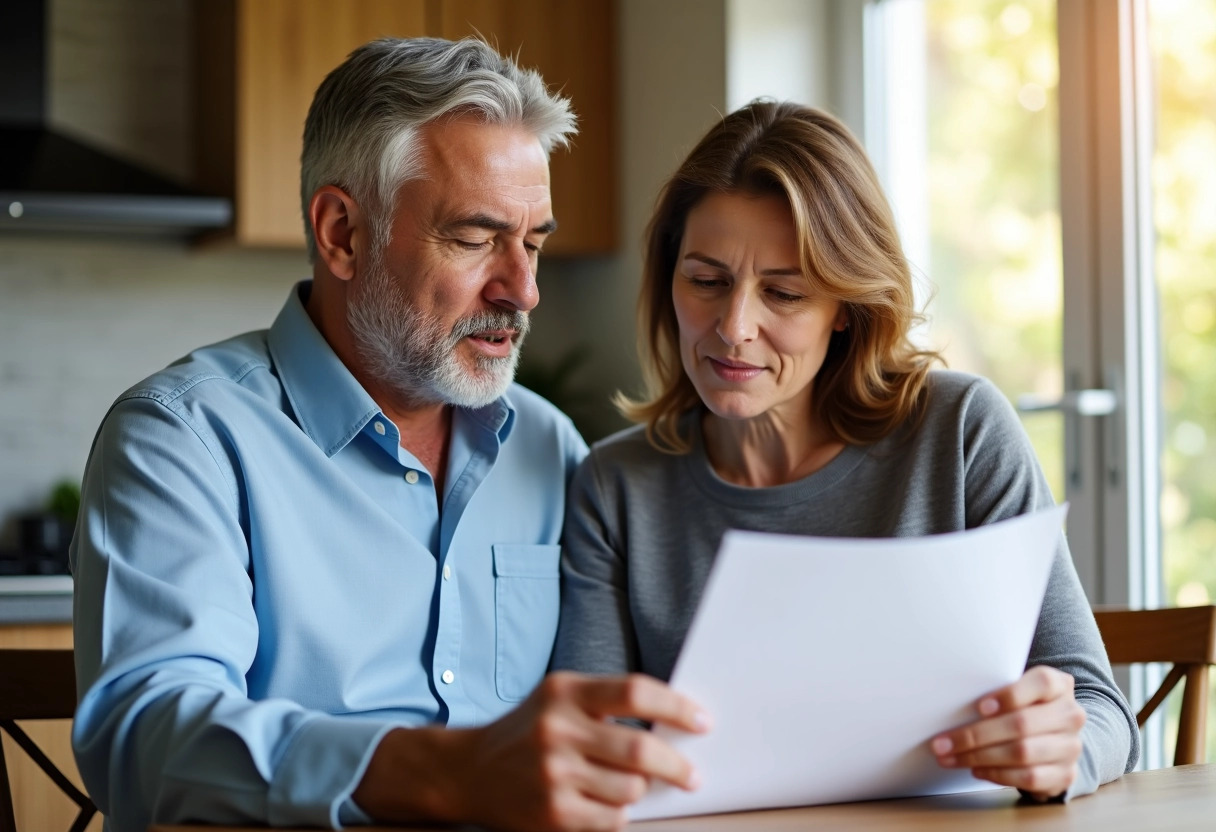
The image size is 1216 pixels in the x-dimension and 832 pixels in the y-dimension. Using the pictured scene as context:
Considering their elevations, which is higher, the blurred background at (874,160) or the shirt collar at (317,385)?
the blurred background at (874,160)

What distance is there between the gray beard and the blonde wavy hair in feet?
0.80

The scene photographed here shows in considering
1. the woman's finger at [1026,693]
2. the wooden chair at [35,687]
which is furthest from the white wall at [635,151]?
the woman's finger at [1026,693]

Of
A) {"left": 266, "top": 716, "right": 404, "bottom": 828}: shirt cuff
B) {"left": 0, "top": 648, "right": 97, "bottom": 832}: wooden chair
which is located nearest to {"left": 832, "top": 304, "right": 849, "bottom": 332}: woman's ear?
{"left": 266, "top": 716, "right": 404, "bottom": 828}: shirt cuff

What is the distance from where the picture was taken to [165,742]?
1.02 meters

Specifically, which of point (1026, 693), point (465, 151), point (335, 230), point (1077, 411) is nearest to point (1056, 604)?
point (1026, 693)

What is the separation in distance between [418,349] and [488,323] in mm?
90

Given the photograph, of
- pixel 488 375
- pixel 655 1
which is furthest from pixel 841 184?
pixel 655 1

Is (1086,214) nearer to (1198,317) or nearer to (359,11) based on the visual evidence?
(1198,317)

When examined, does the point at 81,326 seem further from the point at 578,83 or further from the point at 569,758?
the point at 569,758

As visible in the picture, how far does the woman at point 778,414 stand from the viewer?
1.48m

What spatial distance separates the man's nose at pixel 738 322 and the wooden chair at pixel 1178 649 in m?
0.55

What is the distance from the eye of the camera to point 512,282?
154 cm

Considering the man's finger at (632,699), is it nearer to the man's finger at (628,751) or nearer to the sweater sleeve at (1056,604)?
the man's finger at (628,751)

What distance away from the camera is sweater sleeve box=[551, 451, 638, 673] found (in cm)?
151
